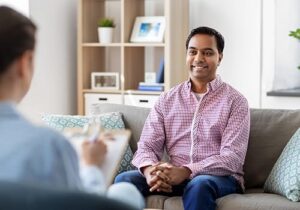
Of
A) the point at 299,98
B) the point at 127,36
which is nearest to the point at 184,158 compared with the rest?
the point at 299,98

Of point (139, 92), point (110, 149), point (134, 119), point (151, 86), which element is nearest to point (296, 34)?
point (151, 86)

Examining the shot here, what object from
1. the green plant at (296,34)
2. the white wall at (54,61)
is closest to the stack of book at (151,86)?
the white wall at (54,61)

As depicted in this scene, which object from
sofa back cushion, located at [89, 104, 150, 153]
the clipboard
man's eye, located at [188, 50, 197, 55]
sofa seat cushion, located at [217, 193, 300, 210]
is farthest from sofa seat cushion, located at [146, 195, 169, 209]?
the clipboard

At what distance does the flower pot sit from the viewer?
16.7ft

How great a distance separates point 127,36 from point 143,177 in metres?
2.25

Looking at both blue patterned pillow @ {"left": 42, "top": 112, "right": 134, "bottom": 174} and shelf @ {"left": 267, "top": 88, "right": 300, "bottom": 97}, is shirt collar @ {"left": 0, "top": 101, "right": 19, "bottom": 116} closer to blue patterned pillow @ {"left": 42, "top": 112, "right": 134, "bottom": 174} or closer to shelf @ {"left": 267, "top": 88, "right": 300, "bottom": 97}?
blue patterned pillow @ {"left": 42, "top": 112, "right": 134, "bottom": 174}

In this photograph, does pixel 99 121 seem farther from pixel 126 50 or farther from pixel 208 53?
pixel 126 50

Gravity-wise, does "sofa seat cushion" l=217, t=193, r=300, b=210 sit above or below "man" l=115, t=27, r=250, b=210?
below

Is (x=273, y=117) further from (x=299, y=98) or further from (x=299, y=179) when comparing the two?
(x=299, y=98)

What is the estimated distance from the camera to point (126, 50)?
16.5ft

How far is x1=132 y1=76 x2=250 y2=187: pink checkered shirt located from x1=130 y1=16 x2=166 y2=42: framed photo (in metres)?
1.78

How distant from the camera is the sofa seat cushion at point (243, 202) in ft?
8.88

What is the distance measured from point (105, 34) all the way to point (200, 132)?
228 centimetres

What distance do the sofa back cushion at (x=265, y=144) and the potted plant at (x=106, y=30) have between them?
224cm
